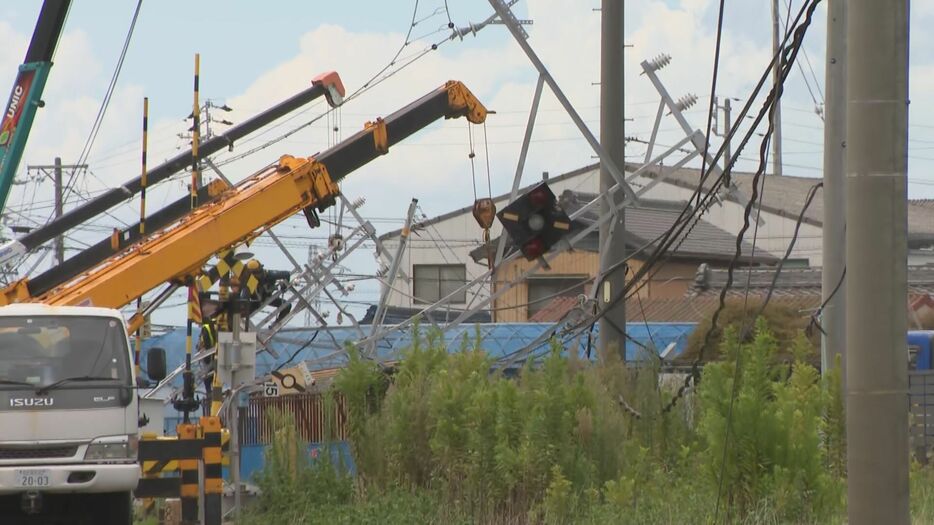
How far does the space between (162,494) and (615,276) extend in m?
6.29

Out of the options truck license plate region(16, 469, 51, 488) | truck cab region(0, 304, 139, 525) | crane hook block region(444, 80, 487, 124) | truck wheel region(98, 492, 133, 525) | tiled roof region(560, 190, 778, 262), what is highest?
crane hook block region(444, 80, 487, 124)

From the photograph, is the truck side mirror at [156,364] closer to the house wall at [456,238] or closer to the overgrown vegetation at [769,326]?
the overgrown vegetation at [769,326]

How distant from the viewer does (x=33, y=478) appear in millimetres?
12617

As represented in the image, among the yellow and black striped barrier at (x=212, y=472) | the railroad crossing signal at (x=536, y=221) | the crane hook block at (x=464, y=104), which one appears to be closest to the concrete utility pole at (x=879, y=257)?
the yellow and black striped barrier at (x=212, y=472)

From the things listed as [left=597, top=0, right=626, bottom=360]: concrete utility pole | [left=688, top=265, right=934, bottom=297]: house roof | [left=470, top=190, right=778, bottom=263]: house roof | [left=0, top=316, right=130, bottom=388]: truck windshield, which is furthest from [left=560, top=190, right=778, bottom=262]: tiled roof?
[left=0, top=316, right=130, bottom=388]: truck windshield

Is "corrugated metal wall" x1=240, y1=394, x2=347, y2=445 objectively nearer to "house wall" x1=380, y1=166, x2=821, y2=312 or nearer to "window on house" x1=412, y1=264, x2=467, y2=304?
"house wall" x1=380, y1=166, x2=821, y2=312

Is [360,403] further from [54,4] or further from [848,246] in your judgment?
[848,246]

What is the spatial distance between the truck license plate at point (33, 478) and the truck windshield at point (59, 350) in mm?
814

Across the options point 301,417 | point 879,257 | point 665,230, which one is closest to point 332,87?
point 301,417

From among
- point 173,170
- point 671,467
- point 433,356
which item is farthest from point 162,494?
point 173,170

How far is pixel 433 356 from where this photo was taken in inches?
588

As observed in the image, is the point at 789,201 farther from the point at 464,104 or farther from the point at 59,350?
the point at 59,350

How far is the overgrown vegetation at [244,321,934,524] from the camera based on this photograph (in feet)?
35.4

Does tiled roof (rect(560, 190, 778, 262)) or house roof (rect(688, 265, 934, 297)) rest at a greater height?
tiled roof (rect(560, 190, 778, 262))
